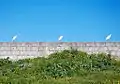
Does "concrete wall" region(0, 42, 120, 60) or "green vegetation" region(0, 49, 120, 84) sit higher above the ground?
Result: "concrete wall" region(0, 42, 120, 60)

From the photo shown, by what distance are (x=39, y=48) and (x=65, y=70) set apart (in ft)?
14.2

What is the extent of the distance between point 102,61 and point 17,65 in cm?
420

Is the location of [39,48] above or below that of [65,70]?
above

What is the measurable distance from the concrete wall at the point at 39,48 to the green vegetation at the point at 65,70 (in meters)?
0.75

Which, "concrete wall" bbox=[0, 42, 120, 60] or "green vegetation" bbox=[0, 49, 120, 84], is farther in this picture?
"concrete wall" bbox=[0, 42, 120, 60]

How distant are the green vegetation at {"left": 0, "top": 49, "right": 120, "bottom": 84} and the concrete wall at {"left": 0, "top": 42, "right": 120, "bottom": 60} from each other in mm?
752

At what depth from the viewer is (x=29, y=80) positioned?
515 inches

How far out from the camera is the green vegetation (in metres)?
13.1

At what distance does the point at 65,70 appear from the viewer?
50.4 ft

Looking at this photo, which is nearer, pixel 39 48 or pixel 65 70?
pixel 65 70

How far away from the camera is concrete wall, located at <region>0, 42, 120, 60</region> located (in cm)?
1934

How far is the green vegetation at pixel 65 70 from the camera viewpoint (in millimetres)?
13137

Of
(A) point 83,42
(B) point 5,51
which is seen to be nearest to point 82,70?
(A) point 83,42

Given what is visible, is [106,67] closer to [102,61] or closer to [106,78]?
[102,61]
